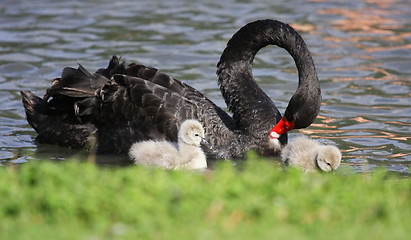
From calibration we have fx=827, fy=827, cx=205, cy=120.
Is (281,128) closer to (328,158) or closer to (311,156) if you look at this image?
(311,156)

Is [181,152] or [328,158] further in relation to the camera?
[181,152]

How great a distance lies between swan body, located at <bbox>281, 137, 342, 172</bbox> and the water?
739 millimetres

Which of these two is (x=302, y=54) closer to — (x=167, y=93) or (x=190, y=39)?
(x=167, y=93)

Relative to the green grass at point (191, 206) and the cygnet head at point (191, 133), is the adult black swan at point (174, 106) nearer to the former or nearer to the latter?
the cygnet head at point (191, 133)

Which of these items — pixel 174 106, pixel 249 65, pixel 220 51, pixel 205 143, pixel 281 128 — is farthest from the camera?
pixel 220 51

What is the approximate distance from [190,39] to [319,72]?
8.40ft

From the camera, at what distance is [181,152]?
24.0 feet

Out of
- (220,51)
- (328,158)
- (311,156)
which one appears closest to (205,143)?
(311,156)

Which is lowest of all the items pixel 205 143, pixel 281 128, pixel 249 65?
pixel 205 143

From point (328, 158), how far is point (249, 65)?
2.16m

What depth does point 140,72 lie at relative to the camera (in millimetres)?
8492

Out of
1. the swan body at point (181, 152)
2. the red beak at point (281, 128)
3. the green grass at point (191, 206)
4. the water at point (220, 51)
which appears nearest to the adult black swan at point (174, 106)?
the red beak at point (281, 128)

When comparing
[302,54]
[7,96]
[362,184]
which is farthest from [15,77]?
[362,184]

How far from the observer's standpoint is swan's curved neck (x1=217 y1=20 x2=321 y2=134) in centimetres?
830
